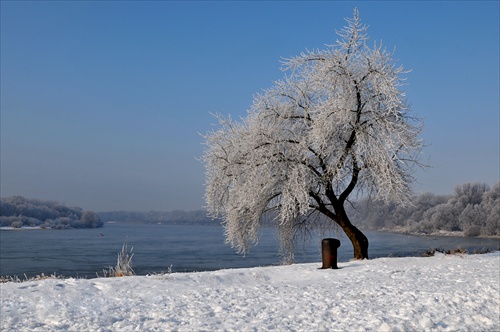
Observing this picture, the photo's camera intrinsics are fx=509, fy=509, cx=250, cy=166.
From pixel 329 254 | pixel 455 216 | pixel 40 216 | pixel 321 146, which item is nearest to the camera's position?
pixel 329 254

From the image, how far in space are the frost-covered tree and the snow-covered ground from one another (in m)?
6.72

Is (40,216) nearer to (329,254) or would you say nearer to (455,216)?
(455,216)

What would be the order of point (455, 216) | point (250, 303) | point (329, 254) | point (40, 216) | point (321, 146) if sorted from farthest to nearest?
point (40, 216), point (455, 216), point (321, 146), point (329, 254), point (250, 303)

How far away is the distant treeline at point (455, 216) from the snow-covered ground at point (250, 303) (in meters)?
70.8

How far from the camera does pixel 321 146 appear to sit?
A: 17625 mm

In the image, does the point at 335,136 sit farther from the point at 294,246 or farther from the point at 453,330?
the point at 453,330

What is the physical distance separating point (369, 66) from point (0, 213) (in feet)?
429

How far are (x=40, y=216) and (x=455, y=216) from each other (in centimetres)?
10191

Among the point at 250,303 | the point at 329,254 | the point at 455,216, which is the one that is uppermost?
the point at 455,216

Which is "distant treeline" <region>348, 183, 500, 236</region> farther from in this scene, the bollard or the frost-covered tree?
the bollard

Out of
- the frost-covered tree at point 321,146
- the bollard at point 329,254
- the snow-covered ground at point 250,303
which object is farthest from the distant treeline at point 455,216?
the snow-covered ground at point 250,303

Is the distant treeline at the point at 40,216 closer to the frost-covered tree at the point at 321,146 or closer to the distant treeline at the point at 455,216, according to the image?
the distant treeline at the point at 455,216

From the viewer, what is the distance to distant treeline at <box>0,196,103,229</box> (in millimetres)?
124281

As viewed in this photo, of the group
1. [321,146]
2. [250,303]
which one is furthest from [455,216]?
[250,303]
